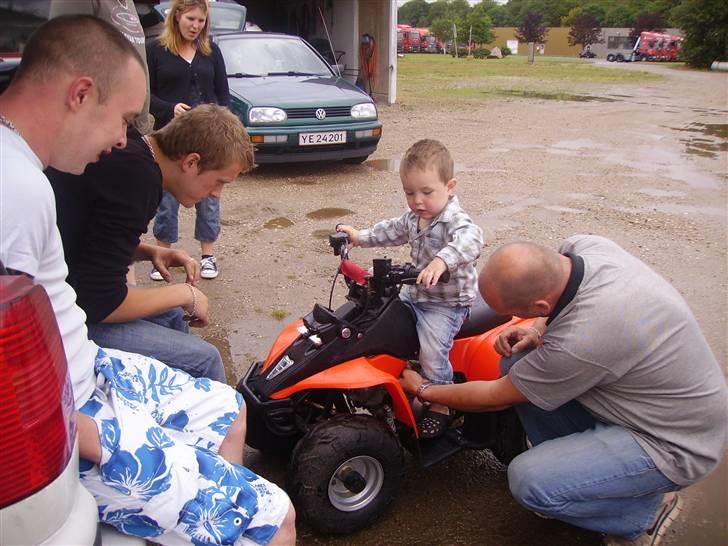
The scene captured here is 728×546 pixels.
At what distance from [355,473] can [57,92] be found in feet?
5.81

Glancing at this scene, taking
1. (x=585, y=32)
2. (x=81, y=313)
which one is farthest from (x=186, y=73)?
(x=585, y=32)

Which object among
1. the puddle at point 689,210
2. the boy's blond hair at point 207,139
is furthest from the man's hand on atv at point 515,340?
the puddle at point 689,210

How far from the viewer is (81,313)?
1.75 m

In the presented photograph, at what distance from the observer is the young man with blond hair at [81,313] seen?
55.1 inches

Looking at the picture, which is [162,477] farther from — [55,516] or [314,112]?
[314,112]

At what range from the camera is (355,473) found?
2.64 meters

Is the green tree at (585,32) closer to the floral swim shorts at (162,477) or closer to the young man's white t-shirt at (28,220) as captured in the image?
the floral swim shorts at (162,477)

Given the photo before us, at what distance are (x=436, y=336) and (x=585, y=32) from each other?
77221 millimetres

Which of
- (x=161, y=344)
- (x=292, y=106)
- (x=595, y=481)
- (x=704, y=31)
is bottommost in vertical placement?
Answer: (x=595, y=481)

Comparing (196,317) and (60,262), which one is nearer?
(60,262)

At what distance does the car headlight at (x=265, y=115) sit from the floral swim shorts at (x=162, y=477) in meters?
6.44

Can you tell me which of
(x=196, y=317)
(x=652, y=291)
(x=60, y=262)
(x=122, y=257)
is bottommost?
(x=196, y=317)

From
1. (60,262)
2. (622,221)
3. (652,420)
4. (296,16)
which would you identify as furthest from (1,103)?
(296,16)

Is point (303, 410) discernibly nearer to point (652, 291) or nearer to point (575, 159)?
point (652, 291)
